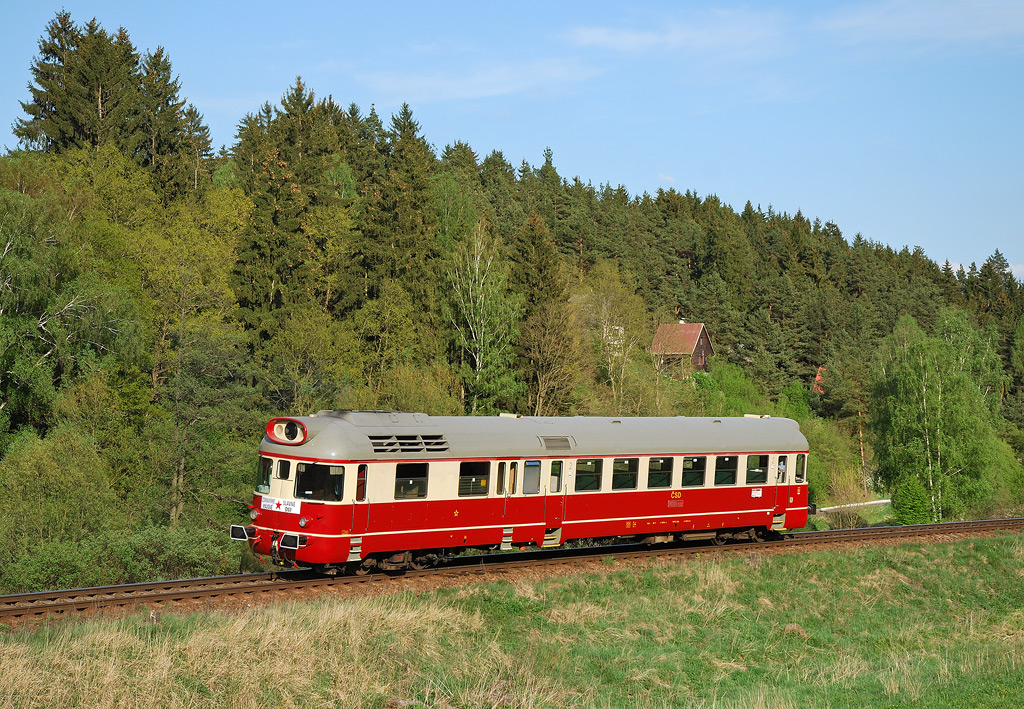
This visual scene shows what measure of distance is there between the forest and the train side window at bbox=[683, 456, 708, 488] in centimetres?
1596

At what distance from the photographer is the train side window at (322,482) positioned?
17438 millimetres

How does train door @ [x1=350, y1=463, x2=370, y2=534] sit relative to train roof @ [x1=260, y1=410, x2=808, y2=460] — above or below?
below

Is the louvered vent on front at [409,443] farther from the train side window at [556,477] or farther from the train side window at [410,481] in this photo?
the train side window at [556,477]

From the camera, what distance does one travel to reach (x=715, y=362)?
8750cm

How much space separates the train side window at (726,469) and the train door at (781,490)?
182 centimetres

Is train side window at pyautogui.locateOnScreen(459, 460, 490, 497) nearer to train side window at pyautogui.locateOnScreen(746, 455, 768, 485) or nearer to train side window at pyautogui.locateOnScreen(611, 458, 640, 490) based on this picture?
train side window at pyautogui.locateOnScreen(611, 458, 640, 490)

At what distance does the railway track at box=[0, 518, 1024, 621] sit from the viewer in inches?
600

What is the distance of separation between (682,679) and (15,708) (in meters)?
10.9

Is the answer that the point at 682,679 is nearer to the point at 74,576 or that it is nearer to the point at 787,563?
the point at 787,563

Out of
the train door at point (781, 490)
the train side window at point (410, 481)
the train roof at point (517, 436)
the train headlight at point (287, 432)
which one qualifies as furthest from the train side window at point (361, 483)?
the train door at point (781, 490)

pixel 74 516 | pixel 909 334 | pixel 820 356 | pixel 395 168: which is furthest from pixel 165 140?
pixel 820 356

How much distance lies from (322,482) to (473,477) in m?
3.49

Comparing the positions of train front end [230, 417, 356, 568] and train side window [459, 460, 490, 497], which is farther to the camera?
train side window [459, 460, 490, 497]

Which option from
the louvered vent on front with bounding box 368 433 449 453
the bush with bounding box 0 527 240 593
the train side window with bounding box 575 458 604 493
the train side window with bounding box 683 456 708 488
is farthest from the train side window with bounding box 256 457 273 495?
the train side window with bounding box 683 456 708 488
